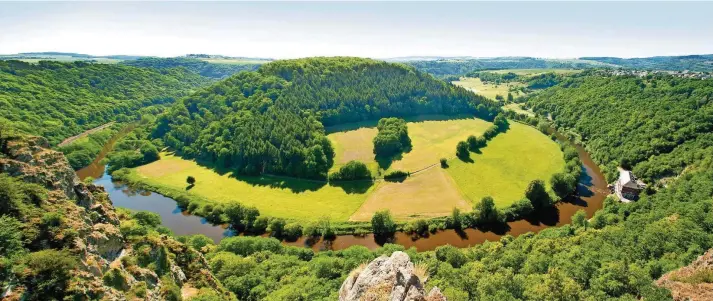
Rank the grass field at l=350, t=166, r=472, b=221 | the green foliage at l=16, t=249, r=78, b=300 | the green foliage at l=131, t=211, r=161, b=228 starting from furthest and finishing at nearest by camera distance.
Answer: the grass field at l=350, t=166, r=472, b=221 → the green foliage at l=131, t=211, r=161, b=228 → the green foliage at l=16, t=249, r=78, b=300

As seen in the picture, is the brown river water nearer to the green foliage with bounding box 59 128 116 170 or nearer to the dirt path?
the green foliage with bounding box 59 128 116 170

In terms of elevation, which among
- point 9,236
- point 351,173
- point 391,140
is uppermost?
point 9,236

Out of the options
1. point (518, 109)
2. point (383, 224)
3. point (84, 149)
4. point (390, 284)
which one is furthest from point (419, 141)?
point (84, 149)

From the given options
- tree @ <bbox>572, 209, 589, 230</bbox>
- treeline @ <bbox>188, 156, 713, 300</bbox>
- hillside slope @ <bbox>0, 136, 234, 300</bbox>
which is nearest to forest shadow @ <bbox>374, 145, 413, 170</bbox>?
treeline @ <bbox>188, 156, 713, 300</bbox>

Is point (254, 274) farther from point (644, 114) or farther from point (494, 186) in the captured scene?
point (644, 114)

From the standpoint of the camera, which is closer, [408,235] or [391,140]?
[408,235]

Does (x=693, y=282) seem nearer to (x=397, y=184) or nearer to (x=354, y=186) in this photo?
(x=397, y=184)
